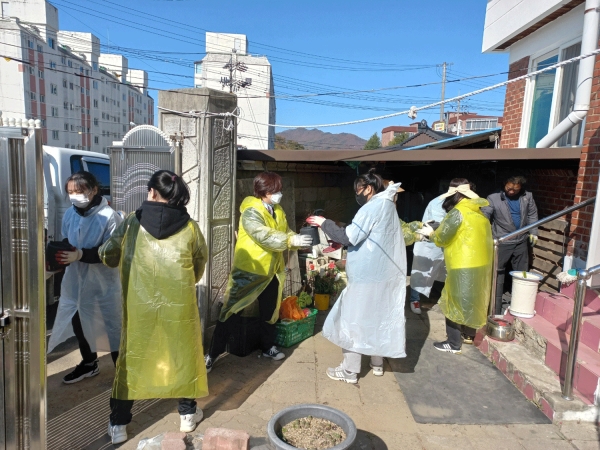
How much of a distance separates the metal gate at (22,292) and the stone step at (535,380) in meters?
3.27

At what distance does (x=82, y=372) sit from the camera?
11.4 ft

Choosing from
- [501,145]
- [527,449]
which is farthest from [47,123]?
[527,449]

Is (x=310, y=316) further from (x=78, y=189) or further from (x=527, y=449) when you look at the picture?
(x=78, y=189)

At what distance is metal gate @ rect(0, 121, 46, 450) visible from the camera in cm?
188

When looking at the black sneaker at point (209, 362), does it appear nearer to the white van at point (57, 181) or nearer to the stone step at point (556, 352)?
the white van at point (57, 181)

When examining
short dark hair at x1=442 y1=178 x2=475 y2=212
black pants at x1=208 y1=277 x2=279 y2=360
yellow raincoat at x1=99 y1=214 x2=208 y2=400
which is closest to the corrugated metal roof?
short dark hair at x1=442 y1=178 x2=475 y2=212

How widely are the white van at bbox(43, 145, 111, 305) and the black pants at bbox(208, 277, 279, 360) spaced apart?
96.8 inches

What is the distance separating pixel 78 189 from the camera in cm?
317

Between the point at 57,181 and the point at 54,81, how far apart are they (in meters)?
45.9

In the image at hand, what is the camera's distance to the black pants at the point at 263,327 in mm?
3736

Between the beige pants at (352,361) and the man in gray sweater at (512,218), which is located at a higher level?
the man in gray sweater at (512,218)

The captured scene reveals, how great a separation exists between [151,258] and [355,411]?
189cm

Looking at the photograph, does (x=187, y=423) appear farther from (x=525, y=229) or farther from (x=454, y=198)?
(x=525, y=229)

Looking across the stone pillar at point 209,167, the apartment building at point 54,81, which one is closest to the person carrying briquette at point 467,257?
the stone pillar at point 209,167
